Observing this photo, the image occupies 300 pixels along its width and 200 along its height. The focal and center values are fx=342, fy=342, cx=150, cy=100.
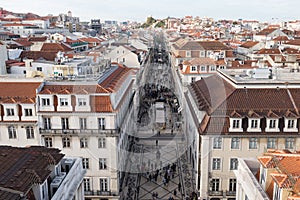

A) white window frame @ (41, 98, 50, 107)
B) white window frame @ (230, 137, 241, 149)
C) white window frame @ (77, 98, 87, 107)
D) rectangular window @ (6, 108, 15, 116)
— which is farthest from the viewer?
rectangular window @ (6, 108, 15, 116)

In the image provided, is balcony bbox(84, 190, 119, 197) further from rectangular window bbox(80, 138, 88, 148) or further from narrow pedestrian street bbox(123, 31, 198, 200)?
rectangular window bbox(80, 138, 88, 148)

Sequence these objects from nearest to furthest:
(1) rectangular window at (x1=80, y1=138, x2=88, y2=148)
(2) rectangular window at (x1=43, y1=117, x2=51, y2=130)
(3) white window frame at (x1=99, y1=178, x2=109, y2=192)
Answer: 1. (2) rectangular window at (x1=43, y1=117, x2=51, y2=130)
2. (1) rectangular window at (x1=80, y1=138, x2=88, y2=148)
3. (3) white window frame at (x1=99, y1=178, x2=109, y2=192)

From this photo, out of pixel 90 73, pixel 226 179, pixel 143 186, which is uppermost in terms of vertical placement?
pixel 90 73

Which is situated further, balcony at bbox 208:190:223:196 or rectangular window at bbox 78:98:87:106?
balcony at bbox 208:190:223:196

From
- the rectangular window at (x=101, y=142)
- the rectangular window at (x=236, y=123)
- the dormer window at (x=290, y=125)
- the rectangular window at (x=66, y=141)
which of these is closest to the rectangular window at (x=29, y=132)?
the rectangular window at (x=66, y=141)

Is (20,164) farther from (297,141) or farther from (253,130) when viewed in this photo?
(297,141)

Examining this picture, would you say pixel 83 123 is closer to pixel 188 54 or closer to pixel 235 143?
pixel 235 143

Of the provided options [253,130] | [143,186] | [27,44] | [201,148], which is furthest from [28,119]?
[27,44]

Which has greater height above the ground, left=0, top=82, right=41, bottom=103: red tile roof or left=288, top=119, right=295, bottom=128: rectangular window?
left=0, top=82, right=41, bottom=103: red tile roof

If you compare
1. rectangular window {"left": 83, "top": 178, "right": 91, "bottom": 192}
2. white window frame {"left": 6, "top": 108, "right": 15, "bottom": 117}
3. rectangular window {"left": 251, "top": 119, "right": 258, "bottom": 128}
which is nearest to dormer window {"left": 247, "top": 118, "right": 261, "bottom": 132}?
rectangular window {"left": 251, "top": 119, "right": 258, "bottom": 128}
